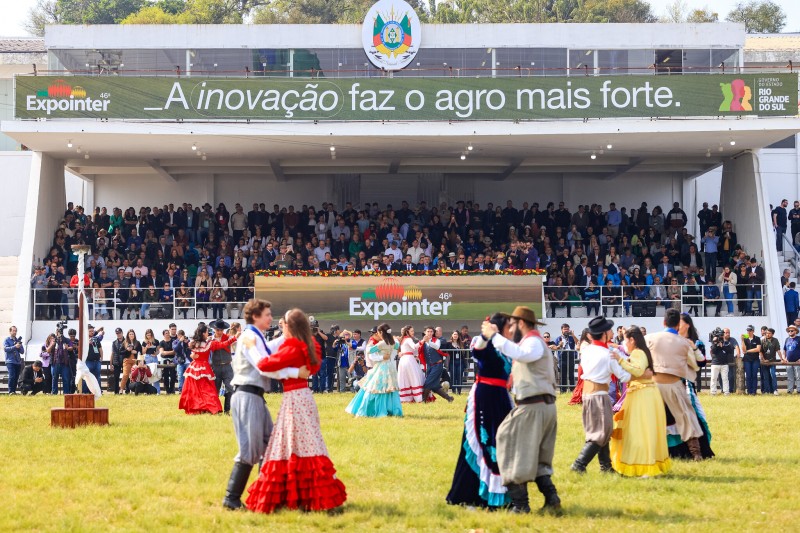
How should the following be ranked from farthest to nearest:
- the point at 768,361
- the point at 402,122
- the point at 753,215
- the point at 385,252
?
1. the point at 753,215
2. the point at 385,252
3. the point at 402,122
4. the point at 768,361

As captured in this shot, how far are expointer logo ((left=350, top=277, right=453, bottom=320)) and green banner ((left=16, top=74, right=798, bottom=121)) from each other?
178 inches

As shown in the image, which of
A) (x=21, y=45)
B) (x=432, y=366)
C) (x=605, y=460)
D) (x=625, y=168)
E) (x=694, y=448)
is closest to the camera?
(x=605, y=460)

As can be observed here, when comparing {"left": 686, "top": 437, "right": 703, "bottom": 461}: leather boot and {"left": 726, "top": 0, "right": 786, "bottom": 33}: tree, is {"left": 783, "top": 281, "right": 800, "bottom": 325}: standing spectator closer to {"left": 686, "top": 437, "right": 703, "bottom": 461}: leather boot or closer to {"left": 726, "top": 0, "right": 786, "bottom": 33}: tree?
{"left": 686, "top": 437, "right": 703, "bottom": 461}: leather boot

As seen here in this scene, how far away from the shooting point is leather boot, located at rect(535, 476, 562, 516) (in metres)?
9.92

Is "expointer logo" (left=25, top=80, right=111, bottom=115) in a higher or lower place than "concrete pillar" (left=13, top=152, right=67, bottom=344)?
higher

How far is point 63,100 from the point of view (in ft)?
98.0

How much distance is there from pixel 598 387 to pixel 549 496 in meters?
2.00

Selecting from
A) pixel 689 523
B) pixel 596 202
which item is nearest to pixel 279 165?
pixel 596 202

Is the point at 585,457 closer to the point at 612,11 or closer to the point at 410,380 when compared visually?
the point at 410,380

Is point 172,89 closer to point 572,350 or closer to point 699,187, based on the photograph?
point 572,350

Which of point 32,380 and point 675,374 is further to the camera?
point 32,380

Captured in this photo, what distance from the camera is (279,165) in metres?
35.9

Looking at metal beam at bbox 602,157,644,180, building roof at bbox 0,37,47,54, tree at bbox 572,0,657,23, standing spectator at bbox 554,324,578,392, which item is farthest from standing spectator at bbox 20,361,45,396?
tree at bbox 572,0,657,23

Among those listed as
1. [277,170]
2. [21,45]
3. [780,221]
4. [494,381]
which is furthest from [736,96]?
[21,45]
